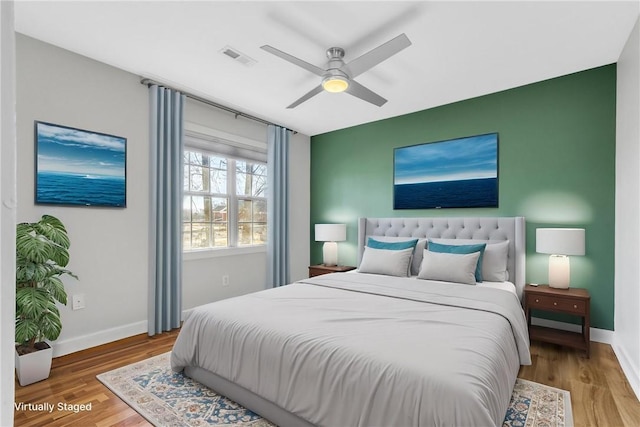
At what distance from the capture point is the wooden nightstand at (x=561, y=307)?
2834 mm

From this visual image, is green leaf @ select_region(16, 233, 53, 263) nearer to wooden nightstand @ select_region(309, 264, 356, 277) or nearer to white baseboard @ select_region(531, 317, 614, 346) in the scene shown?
wooden nightstand @ select_region(309, 264, 356, 277)

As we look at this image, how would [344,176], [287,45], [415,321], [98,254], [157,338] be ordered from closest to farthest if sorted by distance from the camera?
[415,321]
[287,45]
[98,254]
[157,338]
[344,176]

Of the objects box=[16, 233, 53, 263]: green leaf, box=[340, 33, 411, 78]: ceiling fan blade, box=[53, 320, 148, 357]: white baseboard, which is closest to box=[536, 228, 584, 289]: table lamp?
box=[340, 33, 411, 78]: ceiling fan blade

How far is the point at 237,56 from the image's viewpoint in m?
2.88

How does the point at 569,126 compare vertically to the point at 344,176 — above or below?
above

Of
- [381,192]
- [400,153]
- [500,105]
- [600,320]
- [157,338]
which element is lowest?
[157,338]

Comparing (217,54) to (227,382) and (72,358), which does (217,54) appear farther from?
(72,358)

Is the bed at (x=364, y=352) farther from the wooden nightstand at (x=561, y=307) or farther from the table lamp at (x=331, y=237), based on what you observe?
the table lamp at (x=331, y=237)

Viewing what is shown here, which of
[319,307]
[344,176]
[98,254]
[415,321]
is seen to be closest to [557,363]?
[415,321]

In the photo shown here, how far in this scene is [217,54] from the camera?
9.36 ft

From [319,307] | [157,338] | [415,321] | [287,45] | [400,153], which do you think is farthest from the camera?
[400,153]

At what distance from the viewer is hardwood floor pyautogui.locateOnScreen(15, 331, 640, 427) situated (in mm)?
1968

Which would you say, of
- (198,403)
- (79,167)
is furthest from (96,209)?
(198,403)

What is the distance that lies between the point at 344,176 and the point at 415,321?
3209 mm
